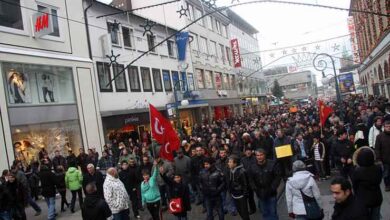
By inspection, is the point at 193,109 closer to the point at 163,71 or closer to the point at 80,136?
the point at 163,71

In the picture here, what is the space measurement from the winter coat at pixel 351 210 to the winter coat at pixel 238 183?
3.87 meters

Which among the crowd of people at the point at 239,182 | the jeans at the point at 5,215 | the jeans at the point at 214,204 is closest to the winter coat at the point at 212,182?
the crowd of people at the point at 239,182

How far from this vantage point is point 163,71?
30938mm

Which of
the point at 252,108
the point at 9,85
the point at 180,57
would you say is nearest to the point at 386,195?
the point at 9,85

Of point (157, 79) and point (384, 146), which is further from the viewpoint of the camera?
point (157, 79)

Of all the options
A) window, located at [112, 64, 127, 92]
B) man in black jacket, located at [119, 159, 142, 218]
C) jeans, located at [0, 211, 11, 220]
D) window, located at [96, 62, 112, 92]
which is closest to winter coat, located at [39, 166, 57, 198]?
jeans, located at [0, 211, 11, 220]

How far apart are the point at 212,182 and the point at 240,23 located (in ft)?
174

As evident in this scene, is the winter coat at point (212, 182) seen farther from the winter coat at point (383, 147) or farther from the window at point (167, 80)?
the window at point (167, 80)

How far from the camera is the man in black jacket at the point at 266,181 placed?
8.17 metres

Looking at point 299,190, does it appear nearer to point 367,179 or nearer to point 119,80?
point 367,179

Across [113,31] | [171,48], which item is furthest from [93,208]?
[171,48]

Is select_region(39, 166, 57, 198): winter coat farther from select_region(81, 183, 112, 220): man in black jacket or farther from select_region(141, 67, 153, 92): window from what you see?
select_region(141, 67, 153, 92): window

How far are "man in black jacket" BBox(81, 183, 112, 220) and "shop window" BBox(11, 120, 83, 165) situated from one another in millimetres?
9811

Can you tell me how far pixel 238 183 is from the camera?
28.9 feet
